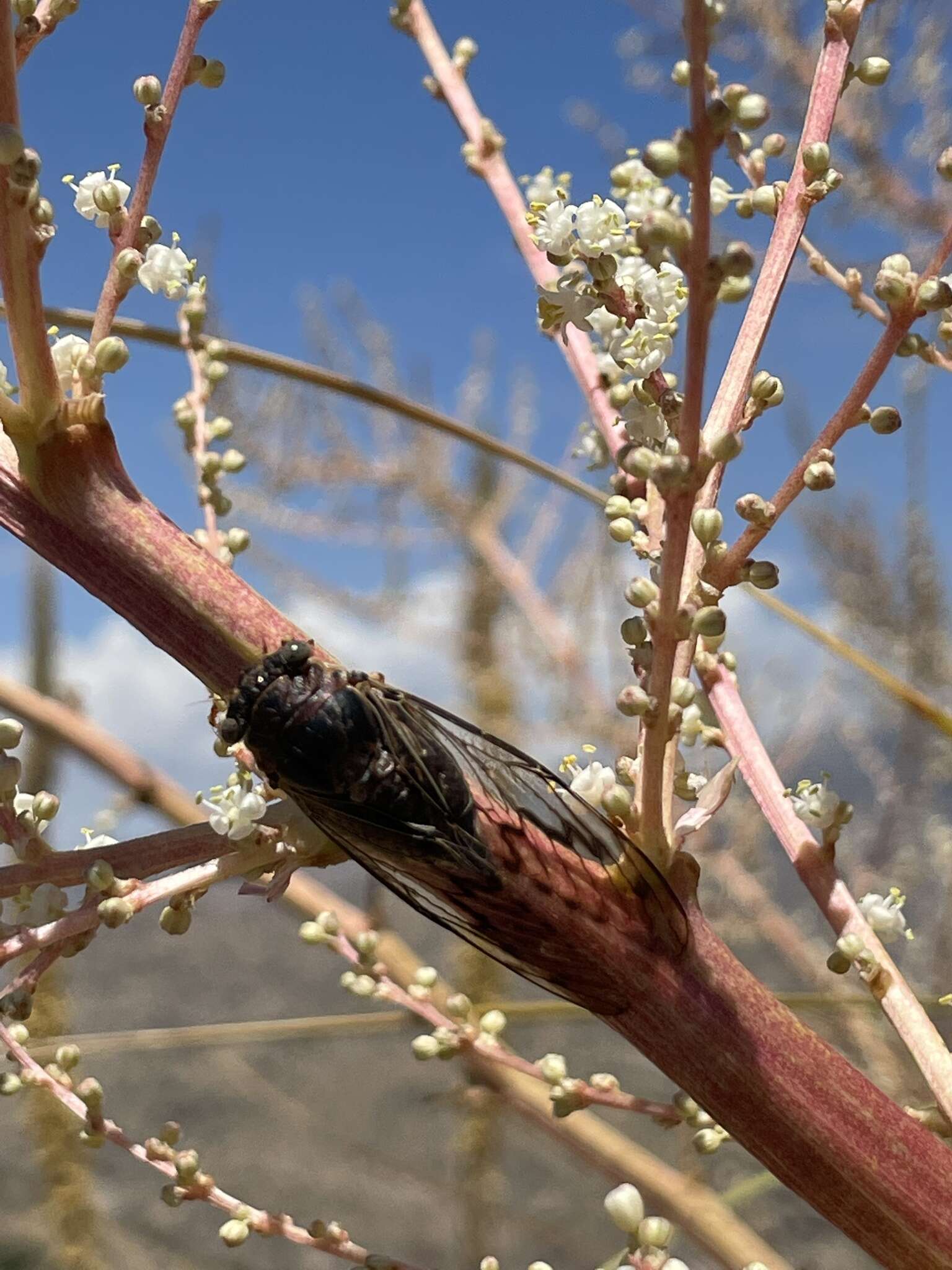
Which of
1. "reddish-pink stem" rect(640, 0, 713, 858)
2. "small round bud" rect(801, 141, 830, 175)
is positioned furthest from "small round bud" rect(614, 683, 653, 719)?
"small round bud" rect(801, 141, 830, 175)

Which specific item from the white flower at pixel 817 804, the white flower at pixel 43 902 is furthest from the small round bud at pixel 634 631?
the white flower at pixel 43 902

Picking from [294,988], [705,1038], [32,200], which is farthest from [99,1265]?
[294,988]

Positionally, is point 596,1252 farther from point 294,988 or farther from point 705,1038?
point 294,988

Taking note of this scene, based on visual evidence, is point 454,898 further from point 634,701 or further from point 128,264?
point 128,264

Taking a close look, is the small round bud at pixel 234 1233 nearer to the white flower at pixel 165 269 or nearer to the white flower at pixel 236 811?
the white flower at pixel 236 811

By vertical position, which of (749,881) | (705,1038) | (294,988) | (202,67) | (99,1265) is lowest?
(99,1265)

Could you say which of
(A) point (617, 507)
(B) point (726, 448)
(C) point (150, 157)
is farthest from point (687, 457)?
(C) point (150, 157)

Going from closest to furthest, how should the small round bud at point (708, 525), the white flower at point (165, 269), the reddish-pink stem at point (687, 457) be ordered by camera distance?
the reddish-pink stem at point (687, 457)
the small round bud at point (708, 525)
the white flower at point (165, 269)
